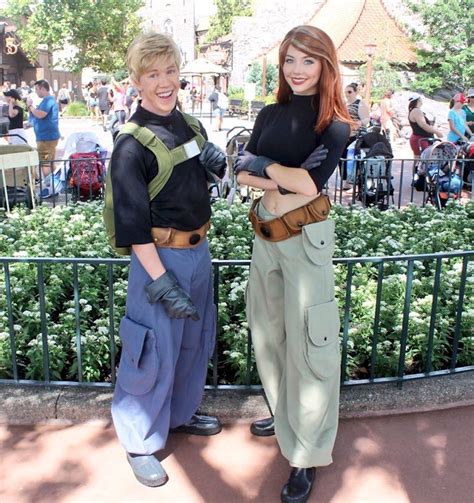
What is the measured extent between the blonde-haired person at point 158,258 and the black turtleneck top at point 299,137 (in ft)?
0.73

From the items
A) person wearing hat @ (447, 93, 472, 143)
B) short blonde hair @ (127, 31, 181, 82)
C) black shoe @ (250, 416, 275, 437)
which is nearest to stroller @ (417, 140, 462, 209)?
person wearing hat @ (447, 93, 472, 143)

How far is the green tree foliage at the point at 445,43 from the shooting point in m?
28.2

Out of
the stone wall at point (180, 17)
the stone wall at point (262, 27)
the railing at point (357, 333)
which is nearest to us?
the railing at point (357, 333)

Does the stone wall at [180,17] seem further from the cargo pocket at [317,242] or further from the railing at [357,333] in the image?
the cargo pocket at [317,242]

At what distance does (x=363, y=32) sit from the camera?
115ft

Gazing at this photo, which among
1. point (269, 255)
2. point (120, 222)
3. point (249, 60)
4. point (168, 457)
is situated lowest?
point (168, 457)

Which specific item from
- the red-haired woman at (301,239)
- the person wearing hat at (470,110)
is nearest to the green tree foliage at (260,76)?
the person wearing hat at (470,110)

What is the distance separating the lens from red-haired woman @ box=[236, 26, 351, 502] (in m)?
2.36

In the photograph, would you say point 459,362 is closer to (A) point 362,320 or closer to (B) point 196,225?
(A) point 362,320

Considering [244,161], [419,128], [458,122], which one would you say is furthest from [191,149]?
[458,122]

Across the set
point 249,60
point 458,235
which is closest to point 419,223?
point 458,235

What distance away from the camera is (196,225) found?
8.38 feet

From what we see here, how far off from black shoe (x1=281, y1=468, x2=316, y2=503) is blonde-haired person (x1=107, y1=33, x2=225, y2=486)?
0.52 meters

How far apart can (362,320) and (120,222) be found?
1985 mm
